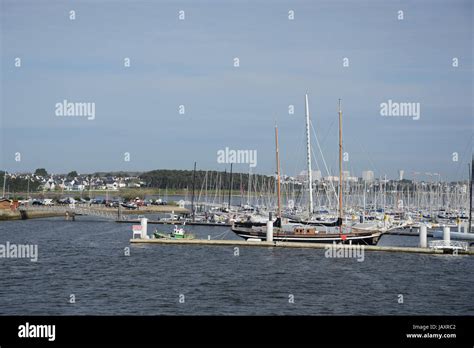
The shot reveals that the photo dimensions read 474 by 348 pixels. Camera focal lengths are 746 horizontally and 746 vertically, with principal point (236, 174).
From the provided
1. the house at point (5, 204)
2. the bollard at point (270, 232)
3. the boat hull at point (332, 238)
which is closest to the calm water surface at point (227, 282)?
the bollard at point (270, 232)

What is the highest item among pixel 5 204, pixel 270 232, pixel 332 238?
pixel 5 204

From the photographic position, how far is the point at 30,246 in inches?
2598

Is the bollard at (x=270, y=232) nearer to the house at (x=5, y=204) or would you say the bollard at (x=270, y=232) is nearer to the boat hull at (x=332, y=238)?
the boat hull at (x=332, y=238)

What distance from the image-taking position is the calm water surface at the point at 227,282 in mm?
35281

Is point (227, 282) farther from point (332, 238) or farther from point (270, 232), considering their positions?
point (332, 238)

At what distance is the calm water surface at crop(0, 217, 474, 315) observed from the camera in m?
35.3

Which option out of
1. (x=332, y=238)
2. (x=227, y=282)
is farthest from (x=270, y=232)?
(x=227, y=282)

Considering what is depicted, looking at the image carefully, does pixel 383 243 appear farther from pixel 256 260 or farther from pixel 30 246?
pixel 30 246

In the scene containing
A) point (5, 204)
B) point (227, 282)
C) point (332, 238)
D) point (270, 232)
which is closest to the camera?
point (227, 282)

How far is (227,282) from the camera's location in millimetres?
43594

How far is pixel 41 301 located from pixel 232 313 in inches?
390
